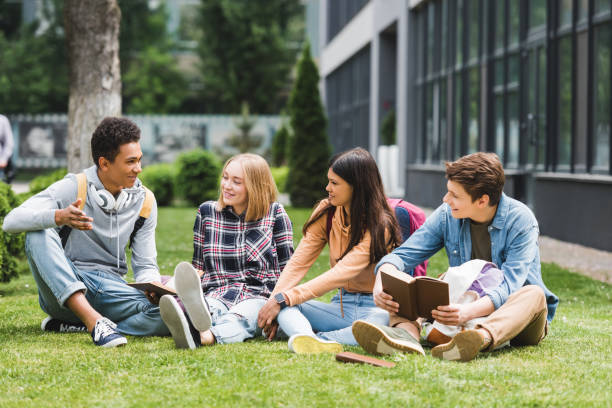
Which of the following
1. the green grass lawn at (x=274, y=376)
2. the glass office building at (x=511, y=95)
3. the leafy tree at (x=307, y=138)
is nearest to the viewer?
the green grass lawn at (x=274, y=376)

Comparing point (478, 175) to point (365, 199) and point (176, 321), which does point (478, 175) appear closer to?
point (365, 199)

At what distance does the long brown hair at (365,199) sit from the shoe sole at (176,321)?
1060 mm

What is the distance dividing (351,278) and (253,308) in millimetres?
596

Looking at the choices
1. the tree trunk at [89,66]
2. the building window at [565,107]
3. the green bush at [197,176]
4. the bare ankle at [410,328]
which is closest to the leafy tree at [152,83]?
the green bush at [197,176]

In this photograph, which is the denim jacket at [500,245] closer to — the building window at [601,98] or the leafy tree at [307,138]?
the building window at [601,98]

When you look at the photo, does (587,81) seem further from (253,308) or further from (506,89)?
(253,308)

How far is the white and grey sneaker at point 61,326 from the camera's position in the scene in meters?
5.03

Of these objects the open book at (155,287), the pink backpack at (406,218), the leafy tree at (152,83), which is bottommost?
the open book at (155,287)

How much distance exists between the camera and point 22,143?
32.1 metres

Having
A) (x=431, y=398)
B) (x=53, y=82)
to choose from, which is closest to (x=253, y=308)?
(x=431, y=398)

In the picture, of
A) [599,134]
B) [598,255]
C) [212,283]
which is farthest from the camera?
[599,134]

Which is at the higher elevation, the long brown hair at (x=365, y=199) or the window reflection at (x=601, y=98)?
the window reflection at (x=601, y=98)

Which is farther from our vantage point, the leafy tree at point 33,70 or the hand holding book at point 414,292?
the leafy tree at point 33,70

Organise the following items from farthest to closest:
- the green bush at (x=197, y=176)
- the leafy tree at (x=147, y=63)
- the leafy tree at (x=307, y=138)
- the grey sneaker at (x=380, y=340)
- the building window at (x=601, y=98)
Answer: the leafy tree at (x=147, y=63)
the leafy tree at (x=307, y=138)
the green bush at (x=197, y=176)
the building window at (x=601, y=98)
the grey sneaker at (x=380, y=340)
